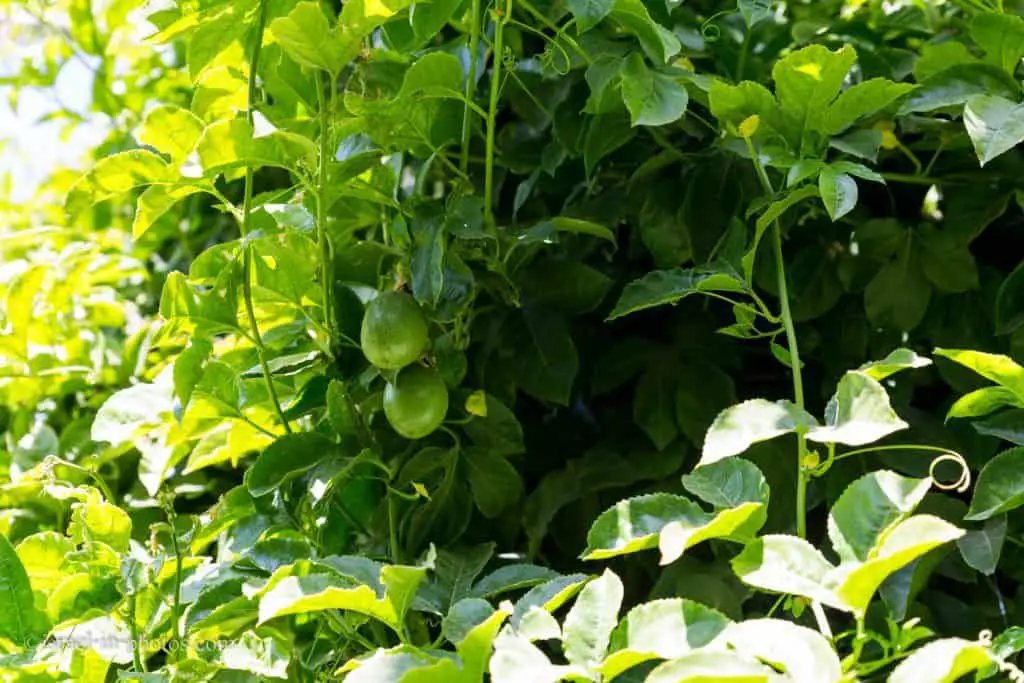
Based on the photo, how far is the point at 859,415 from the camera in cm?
63

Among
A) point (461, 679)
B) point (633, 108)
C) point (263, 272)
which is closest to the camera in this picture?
point (461, 679)

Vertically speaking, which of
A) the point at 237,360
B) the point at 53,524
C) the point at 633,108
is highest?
the point at 633,108

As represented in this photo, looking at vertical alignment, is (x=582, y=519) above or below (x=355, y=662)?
below

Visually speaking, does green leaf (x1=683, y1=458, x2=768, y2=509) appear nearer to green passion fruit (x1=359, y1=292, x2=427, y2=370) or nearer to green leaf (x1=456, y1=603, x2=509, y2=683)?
green leaf (x1=456, y1=603, x2=509, y2=683)

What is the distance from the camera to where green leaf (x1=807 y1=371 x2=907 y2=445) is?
0.61 m

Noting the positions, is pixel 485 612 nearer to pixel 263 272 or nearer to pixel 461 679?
pixel 461 679

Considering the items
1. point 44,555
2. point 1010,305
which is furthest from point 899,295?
point 44,555

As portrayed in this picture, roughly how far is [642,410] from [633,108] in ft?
1.05

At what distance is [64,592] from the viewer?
86 centimetres

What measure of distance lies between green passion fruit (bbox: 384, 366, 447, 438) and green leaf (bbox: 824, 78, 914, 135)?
362 mm

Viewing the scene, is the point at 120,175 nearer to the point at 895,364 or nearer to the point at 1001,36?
the point at 895,364

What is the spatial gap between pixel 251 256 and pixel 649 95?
1.19 feet

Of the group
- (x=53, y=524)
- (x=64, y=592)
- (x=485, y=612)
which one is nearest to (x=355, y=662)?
(x=485, y=612)

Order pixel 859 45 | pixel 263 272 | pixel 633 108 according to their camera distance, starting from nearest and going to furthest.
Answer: pixel 633 108
pixel 263 272
pixel 859 45
